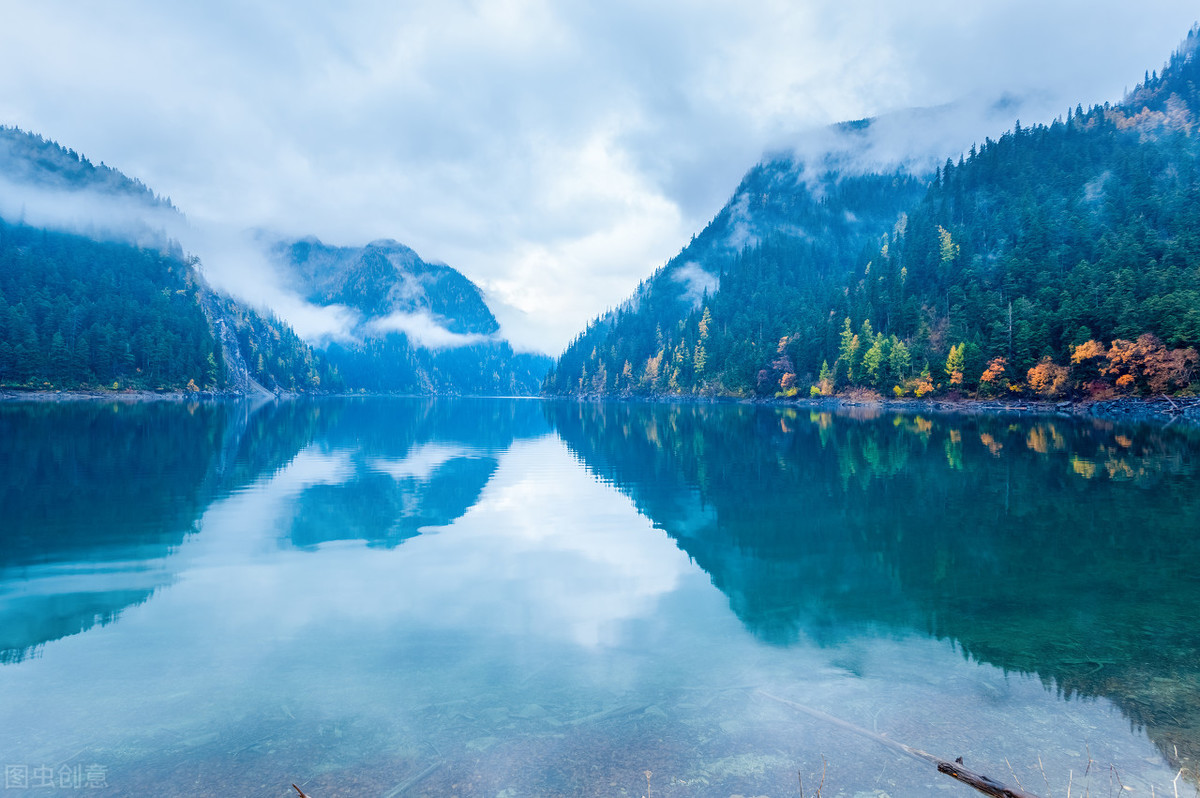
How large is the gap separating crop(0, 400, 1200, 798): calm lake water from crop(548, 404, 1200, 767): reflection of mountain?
0.30 feet

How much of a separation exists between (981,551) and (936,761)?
10.9m

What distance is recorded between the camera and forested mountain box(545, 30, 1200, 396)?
254 ft

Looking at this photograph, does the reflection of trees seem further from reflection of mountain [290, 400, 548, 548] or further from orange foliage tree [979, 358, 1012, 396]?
orange foliage tree [979, 358, 1012, 396]

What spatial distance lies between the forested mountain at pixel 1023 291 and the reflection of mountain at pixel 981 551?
2160 inches

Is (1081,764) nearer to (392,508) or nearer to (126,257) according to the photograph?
(392,508)

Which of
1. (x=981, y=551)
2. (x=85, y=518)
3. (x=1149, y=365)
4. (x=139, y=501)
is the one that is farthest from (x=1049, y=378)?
(x=85, y=518)

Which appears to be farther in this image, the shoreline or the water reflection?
the shoreline

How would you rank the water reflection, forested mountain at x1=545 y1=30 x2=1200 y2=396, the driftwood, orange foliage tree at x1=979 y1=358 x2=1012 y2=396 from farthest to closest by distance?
orange foliage tree at x1=979 y1=358 x2=1012 y2=396, forested mountain at x1=545 y1=30 x2=1200 y2=396, the water reflection, the driftwood

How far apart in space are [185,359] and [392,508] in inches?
6246

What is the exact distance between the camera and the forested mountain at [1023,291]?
77.4 m

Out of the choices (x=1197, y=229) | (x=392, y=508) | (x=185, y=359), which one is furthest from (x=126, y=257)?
(x=1197, y=229)

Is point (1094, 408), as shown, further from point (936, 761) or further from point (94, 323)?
point (94, 323)

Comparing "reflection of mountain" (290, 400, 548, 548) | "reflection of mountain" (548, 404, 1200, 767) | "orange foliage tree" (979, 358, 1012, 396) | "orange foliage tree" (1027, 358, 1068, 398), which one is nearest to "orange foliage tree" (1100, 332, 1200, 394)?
"orange foliage tree" (1027, 358, 1068, 398)

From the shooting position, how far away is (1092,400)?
75.8 meters
